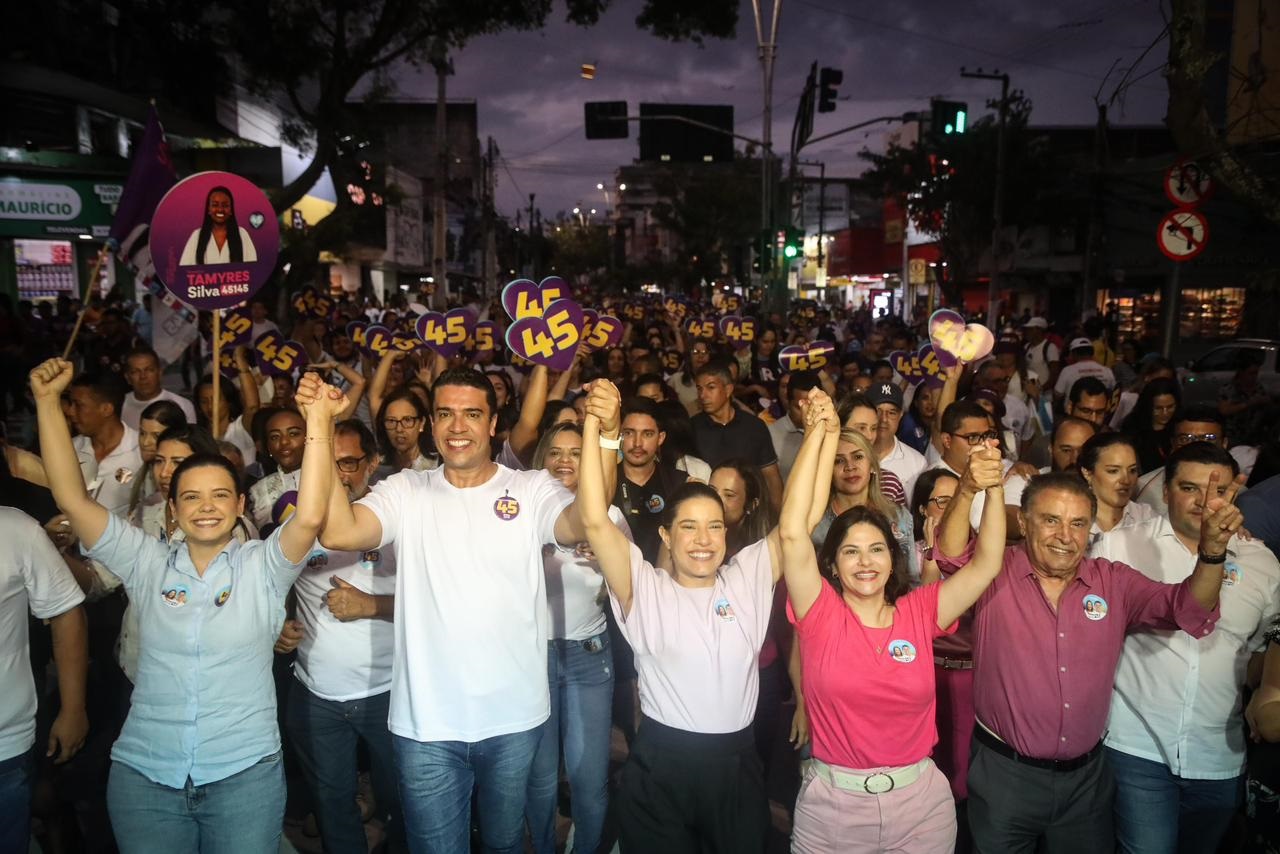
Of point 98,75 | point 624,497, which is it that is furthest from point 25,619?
point 98,75

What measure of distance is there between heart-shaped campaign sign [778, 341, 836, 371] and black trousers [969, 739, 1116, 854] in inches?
223

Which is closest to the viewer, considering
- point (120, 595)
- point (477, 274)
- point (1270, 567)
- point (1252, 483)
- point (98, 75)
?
point (1270, 567)

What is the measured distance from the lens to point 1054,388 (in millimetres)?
10805

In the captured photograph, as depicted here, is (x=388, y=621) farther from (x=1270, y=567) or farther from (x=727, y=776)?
(x=1270, y=567)

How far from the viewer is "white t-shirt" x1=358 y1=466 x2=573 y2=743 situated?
3232mm

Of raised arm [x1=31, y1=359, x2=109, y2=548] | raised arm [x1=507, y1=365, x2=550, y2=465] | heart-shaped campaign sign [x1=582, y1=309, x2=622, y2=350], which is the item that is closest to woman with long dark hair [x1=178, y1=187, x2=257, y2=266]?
raised arm [x1=507, y1=365, x2=550, y2=465]

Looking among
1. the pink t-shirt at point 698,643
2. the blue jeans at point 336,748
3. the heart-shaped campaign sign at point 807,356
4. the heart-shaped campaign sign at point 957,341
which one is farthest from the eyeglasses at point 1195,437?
the blue jeans at point 336,748

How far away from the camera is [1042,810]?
333 cm

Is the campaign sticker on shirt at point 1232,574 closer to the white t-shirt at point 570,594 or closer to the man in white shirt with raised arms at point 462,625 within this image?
the man in white shirt with raised arms at point 462,625

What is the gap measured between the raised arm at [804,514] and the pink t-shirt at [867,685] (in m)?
0.06

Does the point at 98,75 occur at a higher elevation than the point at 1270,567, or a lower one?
higher

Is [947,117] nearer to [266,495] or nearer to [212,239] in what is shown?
[212,239]

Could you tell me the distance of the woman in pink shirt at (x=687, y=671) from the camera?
326cm

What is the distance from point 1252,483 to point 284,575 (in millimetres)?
5270
